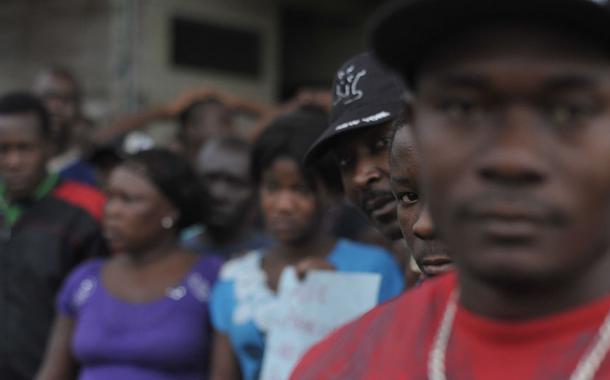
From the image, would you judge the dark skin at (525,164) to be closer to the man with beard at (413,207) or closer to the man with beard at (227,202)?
the man with beard at (413,207)

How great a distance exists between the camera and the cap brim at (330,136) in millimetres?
2695

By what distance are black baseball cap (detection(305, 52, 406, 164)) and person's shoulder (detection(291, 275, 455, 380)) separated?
3.22ft

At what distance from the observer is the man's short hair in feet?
16.9

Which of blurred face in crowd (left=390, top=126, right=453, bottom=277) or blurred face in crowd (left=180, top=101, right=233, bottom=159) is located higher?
blurred face in crowd (left=390, top=126, right=453, bottom=277)

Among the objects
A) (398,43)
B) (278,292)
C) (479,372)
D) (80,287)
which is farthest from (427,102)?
(80,287)

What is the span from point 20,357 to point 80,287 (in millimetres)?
507

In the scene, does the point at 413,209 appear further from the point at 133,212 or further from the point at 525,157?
the point at 133,212

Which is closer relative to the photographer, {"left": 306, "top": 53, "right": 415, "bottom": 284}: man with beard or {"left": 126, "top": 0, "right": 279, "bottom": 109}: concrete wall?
{"left": 306, "top": 53, "right": 415, "bottom": 284}: man with beard

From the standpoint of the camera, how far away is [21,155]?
199 inches

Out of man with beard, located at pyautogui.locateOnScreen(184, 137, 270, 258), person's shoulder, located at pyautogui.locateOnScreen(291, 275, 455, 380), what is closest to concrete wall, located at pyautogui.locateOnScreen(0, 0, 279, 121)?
man with beard, located at pyautogui.locateOnScreen(184, 137, 270, 258)

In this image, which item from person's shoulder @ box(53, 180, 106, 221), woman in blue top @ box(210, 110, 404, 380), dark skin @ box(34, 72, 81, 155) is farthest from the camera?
dark skin @ box(34, 72, 81, 155)

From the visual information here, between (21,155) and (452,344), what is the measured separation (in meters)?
3.83

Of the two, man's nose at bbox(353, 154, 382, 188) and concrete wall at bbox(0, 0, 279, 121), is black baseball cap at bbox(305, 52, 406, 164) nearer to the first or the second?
man's nose at bbox(353, 154, 382, 188)

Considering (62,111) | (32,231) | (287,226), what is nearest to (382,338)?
(287,226)
